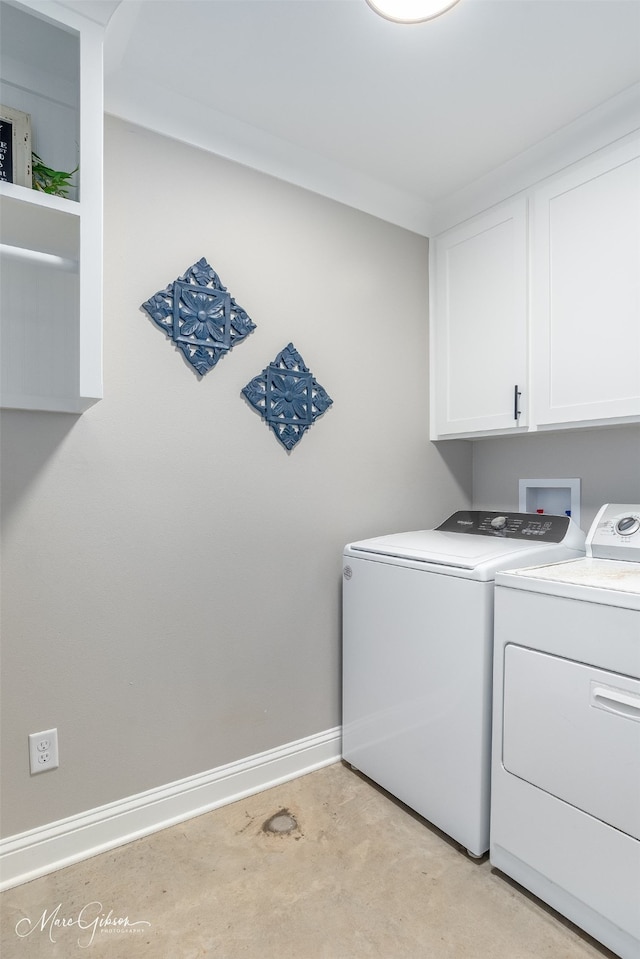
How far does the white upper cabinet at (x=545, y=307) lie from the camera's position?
173cm

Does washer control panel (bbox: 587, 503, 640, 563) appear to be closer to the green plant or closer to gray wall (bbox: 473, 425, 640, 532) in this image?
gray wall (bbox: 473, 425, 640, 532)

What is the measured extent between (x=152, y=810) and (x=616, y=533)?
176 centimetres

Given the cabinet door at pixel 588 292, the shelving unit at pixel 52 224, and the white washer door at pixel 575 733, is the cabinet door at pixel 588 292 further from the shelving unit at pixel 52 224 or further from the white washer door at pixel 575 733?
the shelving unit at pixel 52 224

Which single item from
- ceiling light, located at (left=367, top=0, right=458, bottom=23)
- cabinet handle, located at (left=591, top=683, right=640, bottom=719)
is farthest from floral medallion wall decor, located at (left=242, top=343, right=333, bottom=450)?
cabinet handle, located at (left=591, top=683, right=640, bottom=719)

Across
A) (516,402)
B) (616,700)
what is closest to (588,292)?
(516,402)

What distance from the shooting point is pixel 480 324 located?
220 cm

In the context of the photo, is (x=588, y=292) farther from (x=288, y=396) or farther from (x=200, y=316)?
(x=200, y=316)

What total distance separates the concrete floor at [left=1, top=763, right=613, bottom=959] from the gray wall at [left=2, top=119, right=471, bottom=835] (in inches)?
8.3

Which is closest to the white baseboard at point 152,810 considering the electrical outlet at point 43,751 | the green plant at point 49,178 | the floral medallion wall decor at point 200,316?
the electrical outlet at point 43,751

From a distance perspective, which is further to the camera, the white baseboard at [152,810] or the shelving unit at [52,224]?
the white baseboard at [152,810]

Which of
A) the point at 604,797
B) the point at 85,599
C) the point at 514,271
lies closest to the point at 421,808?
the point at 604,797

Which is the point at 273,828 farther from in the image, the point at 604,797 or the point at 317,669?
the point at 604,797

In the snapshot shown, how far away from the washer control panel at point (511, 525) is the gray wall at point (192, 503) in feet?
0.85

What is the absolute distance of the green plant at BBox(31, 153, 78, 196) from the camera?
134cm
